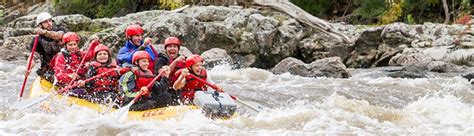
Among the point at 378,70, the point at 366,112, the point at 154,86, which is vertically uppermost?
the point at 154,86

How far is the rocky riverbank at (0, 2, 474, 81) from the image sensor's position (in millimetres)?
15422

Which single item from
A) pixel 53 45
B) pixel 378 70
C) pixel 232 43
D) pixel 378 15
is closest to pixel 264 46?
pixel 232 43

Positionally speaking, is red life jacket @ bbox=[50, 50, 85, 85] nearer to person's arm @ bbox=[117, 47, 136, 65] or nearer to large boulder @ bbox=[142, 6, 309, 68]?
person's arm @ bbox=[117, 47, 136, 65]

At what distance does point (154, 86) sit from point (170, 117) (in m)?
0.54

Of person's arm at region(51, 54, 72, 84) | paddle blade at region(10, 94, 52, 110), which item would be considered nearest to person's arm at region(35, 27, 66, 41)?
person's arm at region(51, 54, 72, 84)

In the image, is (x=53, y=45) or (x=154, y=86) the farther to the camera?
(x=53, y=45)

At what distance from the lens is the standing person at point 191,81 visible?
711 centimetres

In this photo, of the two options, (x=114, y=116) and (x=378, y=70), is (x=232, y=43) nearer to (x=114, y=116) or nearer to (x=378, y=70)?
(x=378, y=70)

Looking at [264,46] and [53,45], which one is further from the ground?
[53,45]

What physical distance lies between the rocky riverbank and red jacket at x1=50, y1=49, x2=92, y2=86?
6.62 m

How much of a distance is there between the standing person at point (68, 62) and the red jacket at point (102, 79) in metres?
0.23

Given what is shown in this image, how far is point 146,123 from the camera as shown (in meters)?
6.63

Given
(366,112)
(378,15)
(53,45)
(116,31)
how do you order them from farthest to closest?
(378,15) < (116,31) < (53,45) < (366,112)

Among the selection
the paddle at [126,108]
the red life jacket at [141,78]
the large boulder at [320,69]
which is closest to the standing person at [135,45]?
the red life jacket at [141,78]
